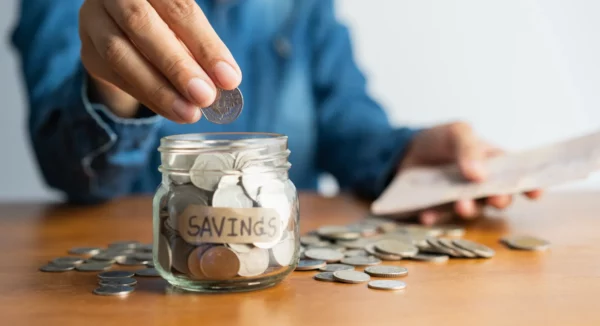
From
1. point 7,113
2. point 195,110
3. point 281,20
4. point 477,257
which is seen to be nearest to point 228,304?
point 195,110

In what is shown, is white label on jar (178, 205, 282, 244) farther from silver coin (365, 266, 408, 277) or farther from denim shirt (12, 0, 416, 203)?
denim shirt (12, 0, 416, 203)

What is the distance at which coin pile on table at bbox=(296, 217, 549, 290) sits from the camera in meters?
0.76

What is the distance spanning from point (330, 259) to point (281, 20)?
3.78ft

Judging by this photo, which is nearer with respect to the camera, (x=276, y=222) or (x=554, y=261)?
(x=276, y=222)

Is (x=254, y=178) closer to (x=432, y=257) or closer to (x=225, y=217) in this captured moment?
(x=225, y=217)

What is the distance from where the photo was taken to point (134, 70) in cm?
73

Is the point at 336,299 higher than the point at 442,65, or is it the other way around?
the point at 442,65

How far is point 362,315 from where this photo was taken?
0.62 metres

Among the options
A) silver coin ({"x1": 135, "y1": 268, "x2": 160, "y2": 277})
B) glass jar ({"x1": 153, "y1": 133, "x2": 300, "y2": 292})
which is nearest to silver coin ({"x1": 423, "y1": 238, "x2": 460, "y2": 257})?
glass jar ({"x1": 153, "y1": 133, "x2": 300, "y2": 292})

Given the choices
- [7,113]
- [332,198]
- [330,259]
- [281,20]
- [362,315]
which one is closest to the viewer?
[362,315]

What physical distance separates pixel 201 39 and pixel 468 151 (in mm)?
704

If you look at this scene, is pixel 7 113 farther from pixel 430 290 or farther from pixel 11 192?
pixel 430 290

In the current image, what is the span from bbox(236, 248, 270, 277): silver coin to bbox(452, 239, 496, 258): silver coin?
0.31 m

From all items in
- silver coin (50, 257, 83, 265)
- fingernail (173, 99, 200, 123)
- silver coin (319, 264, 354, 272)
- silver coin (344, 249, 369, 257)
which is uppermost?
fingernail (173, 99, 200, 123)
